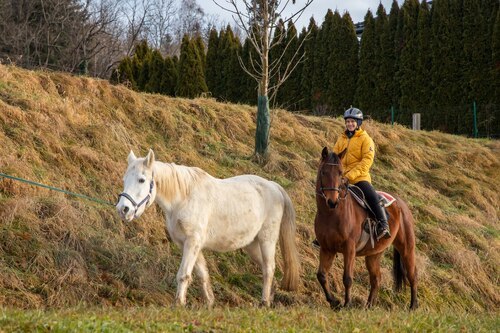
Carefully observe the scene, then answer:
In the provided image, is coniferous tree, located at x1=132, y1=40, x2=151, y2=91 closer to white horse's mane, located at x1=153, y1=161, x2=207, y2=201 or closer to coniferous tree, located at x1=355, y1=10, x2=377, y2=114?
coniferous tree, located at x1=355, y1=10, x2=377, y2=114

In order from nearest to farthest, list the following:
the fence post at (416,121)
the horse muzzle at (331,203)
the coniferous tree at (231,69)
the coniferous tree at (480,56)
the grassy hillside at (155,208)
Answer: the horse muzzle at (331,203) → the grassy hillside at (155,208) → the fence post at (416,121) → the coniferous tree at (480,56) → the coniferous tree at (231,69)

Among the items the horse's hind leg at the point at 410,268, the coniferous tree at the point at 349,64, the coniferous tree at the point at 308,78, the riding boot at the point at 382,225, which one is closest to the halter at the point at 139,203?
the riding boot at the point at 382,225

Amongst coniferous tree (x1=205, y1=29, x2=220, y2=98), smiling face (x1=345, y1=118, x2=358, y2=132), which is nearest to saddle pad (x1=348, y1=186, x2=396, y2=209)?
smiling face (x1=345, y1=118, x2=358, y2=132)

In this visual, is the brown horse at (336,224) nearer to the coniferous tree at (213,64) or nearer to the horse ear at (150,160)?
the horse ear at (150,160)

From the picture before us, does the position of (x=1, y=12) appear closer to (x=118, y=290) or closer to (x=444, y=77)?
(x=444, y=77)

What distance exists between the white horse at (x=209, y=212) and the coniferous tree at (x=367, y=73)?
1920 cm

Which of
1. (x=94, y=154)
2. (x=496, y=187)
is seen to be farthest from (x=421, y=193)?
(x=94, y=154)

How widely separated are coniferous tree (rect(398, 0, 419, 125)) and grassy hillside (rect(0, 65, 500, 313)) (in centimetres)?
904

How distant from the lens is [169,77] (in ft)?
85.9

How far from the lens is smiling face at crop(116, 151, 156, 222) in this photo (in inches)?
258

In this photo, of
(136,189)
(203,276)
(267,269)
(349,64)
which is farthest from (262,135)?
(349,64)

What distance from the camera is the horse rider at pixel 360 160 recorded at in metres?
8.21

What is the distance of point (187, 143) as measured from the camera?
12562 mm

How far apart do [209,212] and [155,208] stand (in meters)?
2.45
